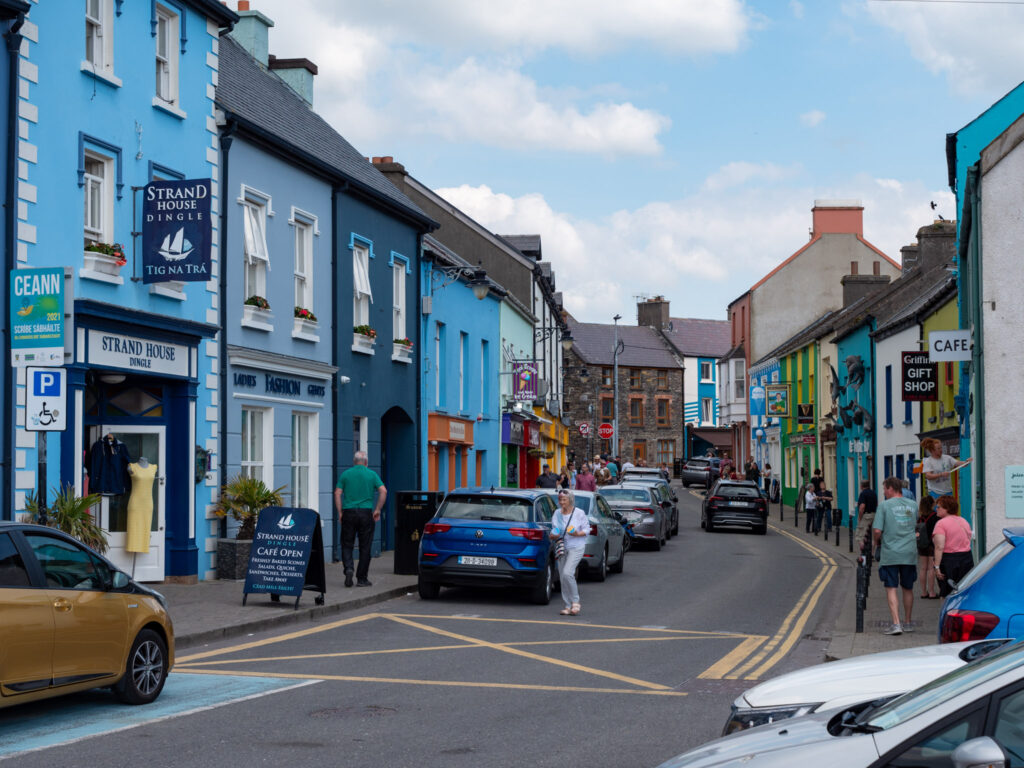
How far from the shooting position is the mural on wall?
3900 cm

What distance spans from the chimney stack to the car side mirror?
93.6m

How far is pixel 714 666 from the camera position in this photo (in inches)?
483

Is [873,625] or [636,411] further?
[636,411]

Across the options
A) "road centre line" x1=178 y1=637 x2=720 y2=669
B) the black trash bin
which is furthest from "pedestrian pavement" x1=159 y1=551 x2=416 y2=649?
"road centre line" x1=178 y1=637 x2=720 y2=669

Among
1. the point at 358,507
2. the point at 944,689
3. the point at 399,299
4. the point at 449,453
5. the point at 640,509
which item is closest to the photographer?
the point at 944,689

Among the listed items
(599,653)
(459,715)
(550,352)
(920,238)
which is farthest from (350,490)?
(550,352)

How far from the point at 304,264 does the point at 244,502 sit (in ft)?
18.3

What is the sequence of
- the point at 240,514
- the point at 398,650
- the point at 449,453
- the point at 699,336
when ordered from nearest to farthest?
the point at 398,650 < the point at 240,514 < the point at 449,453 < the point at 699,336

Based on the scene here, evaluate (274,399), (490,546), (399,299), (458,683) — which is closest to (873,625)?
(490,546)

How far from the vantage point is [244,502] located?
63.7 ft

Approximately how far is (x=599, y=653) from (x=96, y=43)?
10.6 meters

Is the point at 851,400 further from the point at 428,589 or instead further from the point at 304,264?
the point at 428,589

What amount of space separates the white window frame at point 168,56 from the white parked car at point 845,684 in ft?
48.0

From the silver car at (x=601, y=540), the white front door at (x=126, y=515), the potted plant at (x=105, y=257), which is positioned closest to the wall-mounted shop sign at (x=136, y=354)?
the potted plant at (x=105, y=257)
